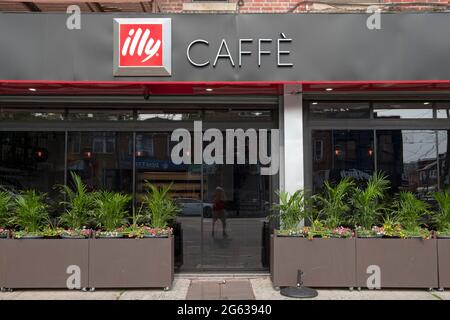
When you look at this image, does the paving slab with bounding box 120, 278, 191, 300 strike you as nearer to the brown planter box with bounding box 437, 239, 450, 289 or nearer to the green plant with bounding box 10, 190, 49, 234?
the green plant with bounding box 10, 190, 49, 234

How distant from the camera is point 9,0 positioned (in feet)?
24.3

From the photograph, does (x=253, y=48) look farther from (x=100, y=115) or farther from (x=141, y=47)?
(x=100, y=115)

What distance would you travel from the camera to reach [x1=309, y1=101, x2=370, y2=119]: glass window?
8.06m

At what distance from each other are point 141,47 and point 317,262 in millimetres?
4275

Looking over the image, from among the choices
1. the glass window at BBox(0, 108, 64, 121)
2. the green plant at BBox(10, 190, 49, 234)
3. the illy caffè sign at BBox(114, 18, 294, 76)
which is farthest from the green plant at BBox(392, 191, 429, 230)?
the glass window at BBox(0, 108, 64, 121)

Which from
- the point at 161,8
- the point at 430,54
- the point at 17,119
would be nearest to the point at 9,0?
the point at 17,119

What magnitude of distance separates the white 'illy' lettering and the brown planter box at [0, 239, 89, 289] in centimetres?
306

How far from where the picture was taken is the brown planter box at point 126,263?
6.69m

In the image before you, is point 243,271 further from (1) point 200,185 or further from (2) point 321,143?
(2) point 321,143

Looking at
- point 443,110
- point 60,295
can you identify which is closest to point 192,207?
point 60,295

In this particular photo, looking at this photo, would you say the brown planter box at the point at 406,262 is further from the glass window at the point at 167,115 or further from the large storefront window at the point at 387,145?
the glass window at the point at 167,115

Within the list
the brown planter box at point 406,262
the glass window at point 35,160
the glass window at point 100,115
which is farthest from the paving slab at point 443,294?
the glass window at point 35,160

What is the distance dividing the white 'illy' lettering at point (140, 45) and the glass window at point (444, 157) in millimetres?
5352

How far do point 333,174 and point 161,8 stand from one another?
4.44 m
